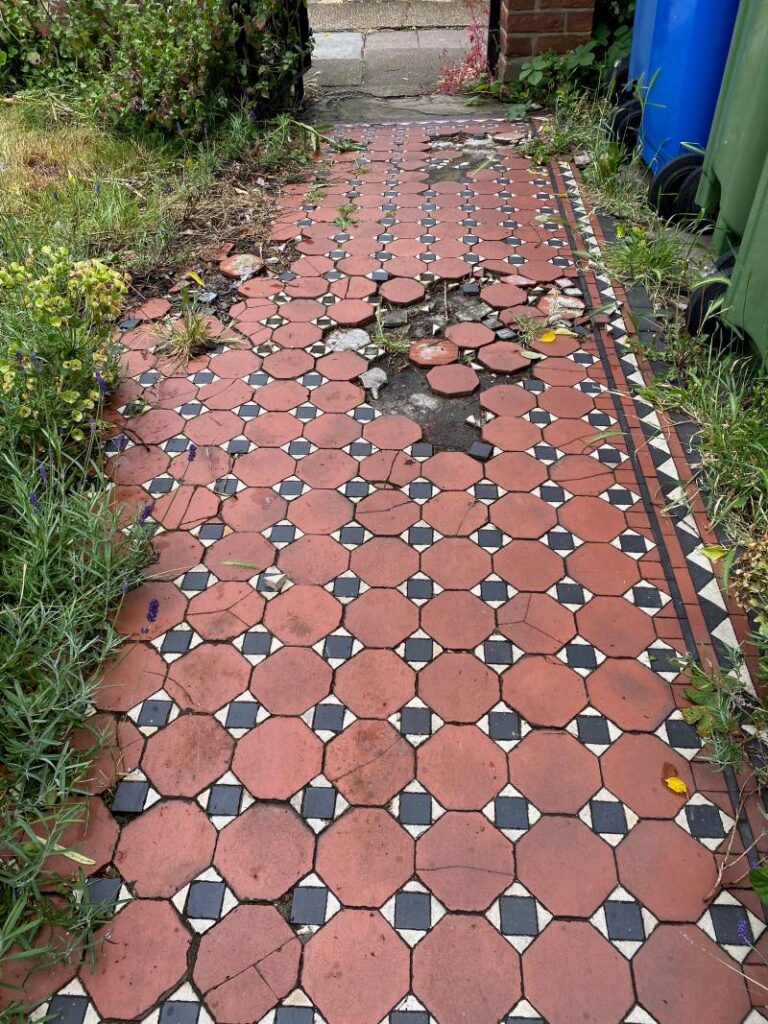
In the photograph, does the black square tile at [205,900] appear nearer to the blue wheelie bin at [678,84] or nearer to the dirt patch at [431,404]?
the dirt patch at [431,404]

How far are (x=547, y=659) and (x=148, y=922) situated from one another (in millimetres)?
1189

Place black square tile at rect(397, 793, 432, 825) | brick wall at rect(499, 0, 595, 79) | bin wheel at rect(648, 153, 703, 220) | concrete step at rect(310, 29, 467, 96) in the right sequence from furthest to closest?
concrete step at rect(310, 29, 467, 96)
brick wall at rect(499, 0, 595, 79)
bin wheel at rect(648, 153, 703, 220)
black square tile at rect(397, 793, 432, 825)

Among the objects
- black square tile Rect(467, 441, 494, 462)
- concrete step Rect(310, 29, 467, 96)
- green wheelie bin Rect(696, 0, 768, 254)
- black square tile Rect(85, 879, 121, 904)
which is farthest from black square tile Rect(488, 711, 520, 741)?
concrete step Rect(310, 29, 467, 96)

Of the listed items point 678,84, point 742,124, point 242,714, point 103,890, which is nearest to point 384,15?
point 678,84

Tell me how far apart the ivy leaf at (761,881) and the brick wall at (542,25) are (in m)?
5.74

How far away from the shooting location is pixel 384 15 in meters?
8.17

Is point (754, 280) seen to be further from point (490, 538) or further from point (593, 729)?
point (593, 729)

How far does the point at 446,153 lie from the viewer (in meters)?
5.22

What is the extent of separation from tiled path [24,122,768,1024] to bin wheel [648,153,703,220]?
1126 millimetres

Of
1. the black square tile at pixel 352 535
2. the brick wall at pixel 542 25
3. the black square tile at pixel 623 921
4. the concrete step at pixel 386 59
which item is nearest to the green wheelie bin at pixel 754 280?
the black square tile at pixel 352 535

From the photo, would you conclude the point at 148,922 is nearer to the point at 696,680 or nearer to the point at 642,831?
the point at 642,831

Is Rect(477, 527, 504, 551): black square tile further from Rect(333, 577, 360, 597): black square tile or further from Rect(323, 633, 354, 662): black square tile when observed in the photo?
Rect(323, 633, 354, 662): black square tile

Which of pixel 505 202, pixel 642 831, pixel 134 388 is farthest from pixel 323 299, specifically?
pixel 642 831

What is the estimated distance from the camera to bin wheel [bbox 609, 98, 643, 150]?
474 cm
